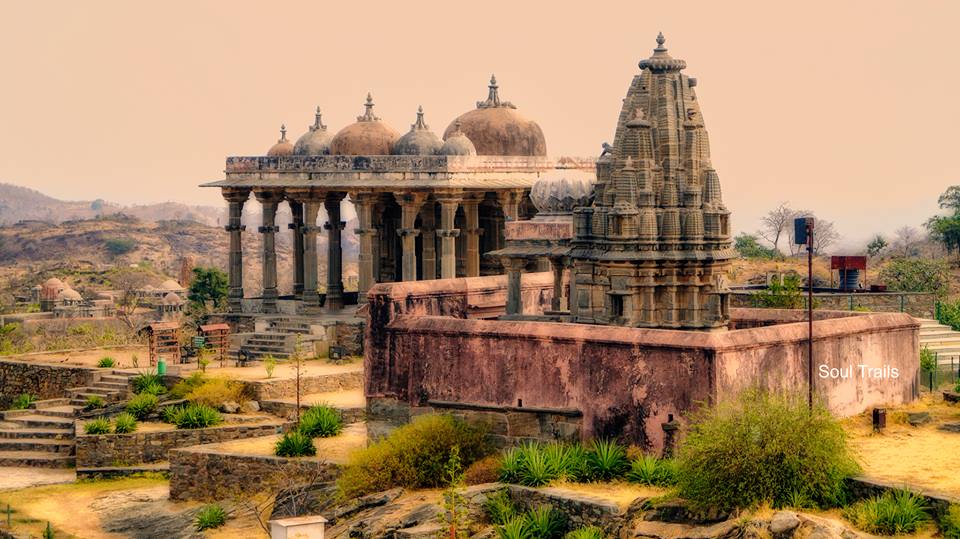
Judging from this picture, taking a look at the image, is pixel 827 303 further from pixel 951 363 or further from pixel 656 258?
pixel 656 258

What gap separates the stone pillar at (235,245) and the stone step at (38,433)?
10.7 metres

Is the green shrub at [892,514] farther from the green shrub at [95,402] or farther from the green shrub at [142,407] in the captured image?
the green shrub at [95,402]

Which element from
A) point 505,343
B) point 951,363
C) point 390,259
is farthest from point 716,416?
point 390,259

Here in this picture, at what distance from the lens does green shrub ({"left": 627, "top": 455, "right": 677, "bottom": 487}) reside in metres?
31.0

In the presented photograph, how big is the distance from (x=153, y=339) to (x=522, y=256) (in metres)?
15.8

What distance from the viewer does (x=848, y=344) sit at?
34.9m

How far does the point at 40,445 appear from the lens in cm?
4438

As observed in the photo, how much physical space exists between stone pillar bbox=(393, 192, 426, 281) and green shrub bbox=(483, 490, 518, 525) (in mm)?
20469

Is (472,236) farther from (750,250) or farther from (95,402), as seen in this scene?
(750,250)

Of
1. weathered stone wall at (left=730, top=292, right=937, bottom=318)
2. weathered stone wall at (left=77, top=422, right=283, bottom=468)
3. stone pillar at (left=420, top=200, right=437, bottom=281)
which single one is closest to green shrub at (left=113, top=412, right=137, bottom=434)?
weathered stone wall at (left=77, top=422, right=283, bottom=468)

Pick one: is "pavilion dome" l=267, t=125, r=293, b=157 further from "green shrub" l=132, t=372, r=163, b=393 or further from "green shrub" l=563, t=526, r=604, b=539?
"green shrub" l=563, t=526, r=604, b=539

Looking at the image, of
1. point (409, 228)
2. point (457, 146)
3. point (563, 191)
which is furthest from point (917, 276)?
point (563, 191)

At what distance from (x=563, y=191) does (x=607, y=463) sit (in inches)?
344

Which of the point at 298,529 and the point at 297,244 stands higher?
the point at 297,244
